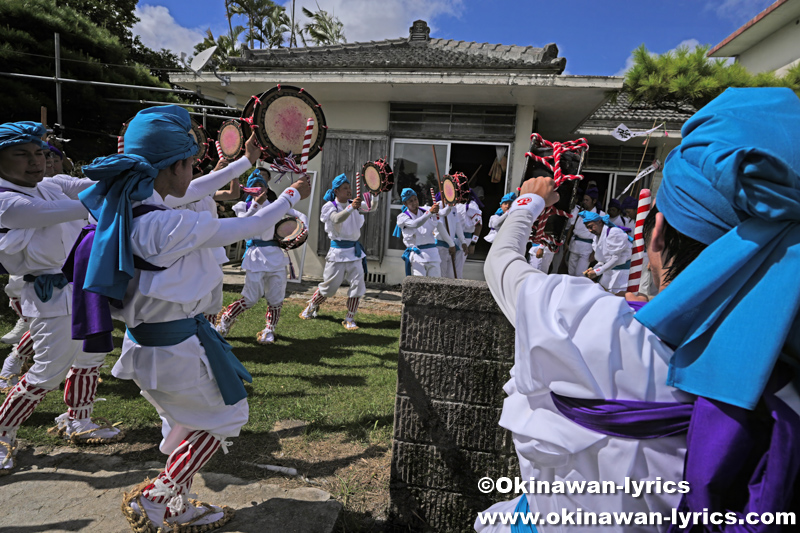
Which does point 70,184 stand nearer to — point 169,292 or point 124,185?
point 124,185

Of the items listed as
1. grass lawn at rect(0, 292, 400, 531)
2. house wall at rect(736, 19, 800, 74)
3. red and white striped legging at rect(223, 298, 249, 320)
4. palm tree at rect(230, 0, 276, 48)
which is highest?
palm tree at rect(230, 0, 276, 48)


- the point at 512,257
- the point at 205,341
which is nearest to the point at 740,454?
the point at 512,257

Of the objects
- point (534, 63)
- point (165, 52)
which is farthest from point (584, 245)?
point (165, 52)

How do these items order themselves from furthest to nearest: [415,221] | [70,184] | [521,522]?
[415,221], [70,184], [521,522]

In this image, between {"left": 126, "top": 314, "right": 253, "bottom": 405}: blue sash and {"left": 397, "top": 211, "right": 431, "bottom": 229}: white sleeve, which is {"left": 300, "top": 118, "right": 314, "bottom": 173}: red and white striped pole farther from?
{"left": 397, "top": 211, "right": 431, "bottom": 229}: white sleeve

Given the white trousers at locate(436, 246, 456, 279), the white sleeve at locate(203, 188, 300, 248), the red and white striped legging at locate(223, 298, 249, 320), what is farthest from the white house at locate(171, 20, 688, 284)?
the white sleeve at locate(203, 188, 300, 248)

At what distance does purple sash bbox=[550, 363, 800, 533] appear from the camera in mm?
823

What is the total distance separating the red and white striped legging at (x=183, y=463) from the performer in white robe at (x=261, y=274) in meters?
3.77

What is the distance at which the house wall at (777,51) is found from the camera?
36.8 feet

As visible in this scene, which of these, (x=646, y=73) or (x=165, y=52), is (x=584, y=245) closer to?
(x=646, y=73)

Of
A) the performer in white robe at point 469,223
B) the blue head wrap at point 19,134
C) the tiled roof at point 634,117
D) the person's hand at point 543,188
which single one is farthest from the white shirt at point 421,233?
the person's hand at point 543,188

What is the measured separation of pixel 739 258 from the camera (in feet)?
2.73

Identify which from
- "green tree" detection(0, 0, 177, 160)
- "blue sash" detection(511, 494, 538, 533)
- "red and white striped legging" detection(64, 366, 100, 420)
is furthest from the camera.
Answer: "green tree" detection(0, 0, 177, 160)

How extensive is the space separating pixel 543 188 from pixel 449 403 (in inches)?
45.4
